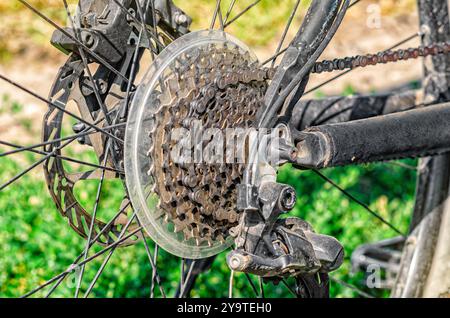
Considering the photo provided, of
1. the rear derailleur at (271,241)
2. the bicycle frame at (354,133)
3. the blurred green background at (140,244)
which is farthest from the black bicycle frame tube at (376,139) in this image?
the blurred green background at (140,244)

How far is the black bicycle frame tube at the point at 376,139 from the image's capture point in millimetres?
2033

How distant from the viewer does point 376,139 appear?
6.98 feet

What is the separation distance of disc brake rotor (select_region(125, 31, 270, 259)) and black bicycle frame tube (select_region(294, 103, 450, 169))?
17cm

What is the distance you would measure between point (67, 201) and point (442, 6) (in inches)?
55.8

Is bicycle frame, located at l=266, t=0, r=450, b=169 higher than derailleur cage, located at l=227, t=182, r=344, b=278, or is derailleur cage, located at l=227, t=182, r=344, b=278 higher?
bicycle frame, located at l=266, t=0, r=450, b=169

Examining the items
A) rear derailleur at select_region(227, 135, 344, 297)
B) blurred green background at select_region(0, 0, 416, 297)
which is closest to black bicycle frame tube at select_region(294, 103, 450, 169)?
rear derailleur at select_region(227, 135, 344, 297)

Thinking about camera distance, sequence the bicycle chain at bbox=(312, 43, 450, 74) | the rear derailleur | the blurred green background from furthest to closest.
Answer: the blurred green background → the bicycle chain at bbox=(312, 43, 450, 74) → the rear derailleur

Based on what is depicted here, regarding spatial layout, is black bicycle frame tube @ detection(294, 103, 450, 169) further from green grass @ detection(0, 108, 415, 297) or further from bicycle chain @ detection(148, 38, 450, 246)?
green grass @ detection(0, 108, 415, 297)

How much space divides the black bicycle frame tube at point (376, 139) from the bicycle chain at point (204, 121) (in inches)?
6.0

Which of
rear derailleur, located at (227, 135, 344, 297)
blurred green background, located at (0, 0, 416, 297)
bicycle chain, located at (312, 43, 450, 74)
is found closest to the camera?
rear derailleur, located at (227, 135, 344, 297)

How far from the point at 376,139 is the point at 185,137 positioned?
1.54 ft

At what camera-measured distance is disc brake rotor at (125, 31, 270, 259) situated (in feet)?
6.57

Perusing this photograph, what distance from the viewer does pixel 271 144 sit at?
1.98m

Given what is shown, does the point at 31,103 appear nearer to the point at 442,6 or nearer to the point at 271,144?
the point at 442,6
